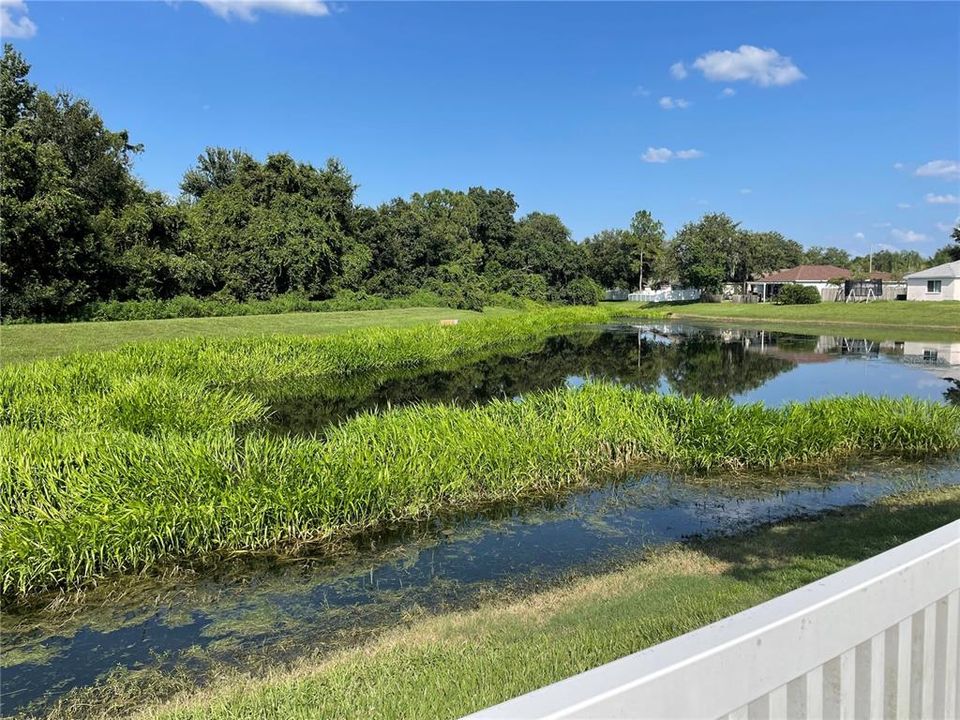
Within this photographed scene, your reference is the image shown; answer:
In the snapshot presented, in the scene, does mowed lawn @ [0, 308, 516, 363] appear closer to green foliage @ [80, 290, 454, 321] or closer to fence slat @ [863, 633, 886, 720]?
green foliage @ [80, 290, 454, 321]

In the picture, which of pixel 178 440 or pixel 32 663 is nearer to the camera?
pixel 32 663

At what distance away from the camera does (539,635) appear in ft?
14.4

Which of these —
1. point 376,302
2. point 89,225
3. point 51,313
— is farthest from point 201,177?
point 51,313

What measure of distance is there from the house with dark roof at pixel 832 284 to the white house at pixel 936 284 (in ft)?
21.1

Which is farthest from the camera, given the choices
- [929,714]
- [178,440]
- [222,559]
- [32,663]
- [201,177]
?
[201,177]

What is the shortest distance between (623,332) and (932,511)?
3322 centimetres

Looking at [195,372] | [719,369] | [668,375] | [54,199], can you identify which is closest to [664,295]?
[719,369]

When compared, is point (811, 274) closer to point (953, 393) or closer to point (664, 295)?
point (664, 295)

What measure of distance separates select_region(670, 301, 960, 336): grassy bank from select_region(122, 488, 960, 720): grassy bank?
3384cm

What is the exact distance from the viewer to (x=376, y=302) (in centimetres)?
4081

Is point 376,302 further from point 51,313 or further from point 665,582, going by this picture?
point 665,582

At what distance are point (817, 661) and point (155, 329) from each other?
969 inches

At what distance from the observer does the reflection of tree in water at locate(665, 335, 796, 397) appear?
61.4ft

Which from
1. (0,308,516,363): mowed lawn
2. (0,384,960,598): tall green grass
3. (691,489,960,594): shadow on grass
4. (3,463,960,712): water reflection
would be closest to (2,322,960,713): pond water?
(3,463,960,712): water reflection
